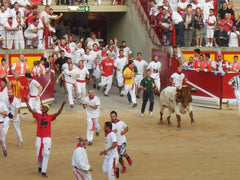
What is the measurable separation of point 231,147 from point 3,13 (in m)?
11.1

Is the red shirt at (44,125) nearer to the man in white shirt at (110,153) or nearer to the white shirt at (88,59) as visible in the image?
the man in white shirt at (110,153)

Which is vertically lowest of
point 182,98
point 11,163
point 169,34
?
point 11,163

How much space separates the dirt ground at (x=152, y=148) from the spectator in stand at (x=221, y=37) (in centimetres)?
421

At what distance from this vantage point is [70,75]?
22.1 metres

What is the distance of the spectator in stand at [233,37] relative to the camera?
25.7 m

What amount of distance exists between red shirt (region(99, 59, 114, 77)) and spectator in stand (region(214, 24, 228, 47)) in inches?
189

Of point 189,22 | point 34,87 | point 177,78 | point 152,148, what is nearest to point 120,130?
point 152,148

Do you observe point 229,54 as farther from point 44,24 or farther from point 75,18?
point 75,18

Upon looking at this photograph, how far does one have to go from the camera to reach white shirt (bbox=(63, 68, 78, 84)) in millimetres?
21972

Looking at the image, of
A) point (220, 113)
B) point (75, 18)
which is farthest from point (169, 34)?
point (75, 18)

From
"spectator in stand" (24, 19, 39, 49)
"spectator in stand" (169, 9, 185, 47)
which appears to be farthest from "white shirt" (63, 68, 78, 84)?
"spectator in stand" (169, 9, 185, 47)

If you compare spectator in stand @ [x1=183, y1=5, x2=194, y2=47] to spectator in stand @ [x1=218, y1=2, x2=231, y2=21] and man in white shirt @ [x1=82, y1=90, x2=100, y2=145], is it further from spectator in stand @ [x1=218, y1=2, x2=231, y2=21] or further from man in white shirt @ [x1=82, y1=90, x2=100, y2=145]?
man in white shirt @ [x1=82, y1=90, x2=100, y2=145]

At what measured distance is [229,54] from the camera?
25797 mm

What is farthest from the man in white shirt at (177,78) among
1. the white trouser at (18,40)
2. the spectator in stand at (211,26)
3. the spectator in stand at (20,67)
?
the white trouser at (18,40)
